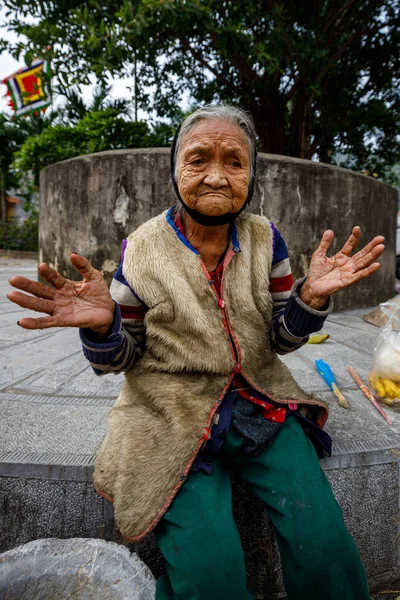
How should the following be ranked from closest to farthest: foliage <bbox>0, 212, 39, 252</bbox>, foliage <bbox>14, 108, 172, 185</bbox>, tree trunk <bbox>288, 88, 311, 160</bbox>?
1. tree trunk <bbox>288, 88, 311, 160</bbox>
2. foliage <bbox>14, 108, 172, 185</bbox>
3. foliage <bbox>0, 212, 39, 252</bbox>

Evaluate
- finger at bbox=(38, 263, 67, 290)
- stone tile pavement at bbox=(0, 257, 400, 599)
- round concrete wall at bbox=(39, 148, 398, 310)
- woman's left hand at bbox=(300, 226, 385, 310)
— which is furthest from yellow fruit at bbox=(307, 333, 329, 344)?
finger at bbox=(38, 263, 67, 290)

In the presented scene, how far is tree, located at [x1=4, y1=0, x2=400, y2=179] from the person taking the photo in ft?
13.3

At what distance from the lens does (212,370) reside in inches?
49.2

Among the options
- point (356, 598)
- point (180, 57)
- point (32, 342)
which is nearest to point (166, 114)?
point (180, 57)

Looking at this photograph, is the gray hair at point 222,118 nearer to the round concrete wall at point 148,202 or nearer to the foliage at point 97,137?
the round concrete wall at point 148,202

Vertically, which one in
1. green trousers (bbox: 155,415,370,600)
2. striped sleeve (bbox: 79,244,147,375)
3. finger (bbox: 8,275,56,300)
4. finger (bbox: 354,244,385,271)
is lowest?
green trousers (bbox: 155,415,370,600)

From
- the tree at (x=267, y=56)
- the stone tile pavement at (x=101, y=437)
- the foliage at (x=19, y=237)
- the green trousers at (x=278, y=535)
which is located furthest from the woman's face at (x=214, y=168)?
the foliage at (x=19, y=237)

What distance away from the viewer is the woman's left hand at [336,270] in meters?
1.21

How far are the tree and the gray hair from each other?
3.14 metres

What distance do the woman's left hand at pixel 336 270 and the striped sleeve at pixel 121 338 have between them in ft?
1.76

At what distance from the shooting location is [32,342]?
2.80m

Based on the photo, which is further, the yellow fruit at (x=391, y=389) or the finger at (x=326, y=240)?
the yellow fruit at (x=391, y=389)

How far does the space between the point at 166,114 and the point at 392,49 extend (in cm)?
407

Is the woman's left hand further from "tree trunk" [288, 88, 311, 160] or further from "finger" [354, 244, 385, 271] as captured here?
"tree trunk" [288, 88, 311, 160]
